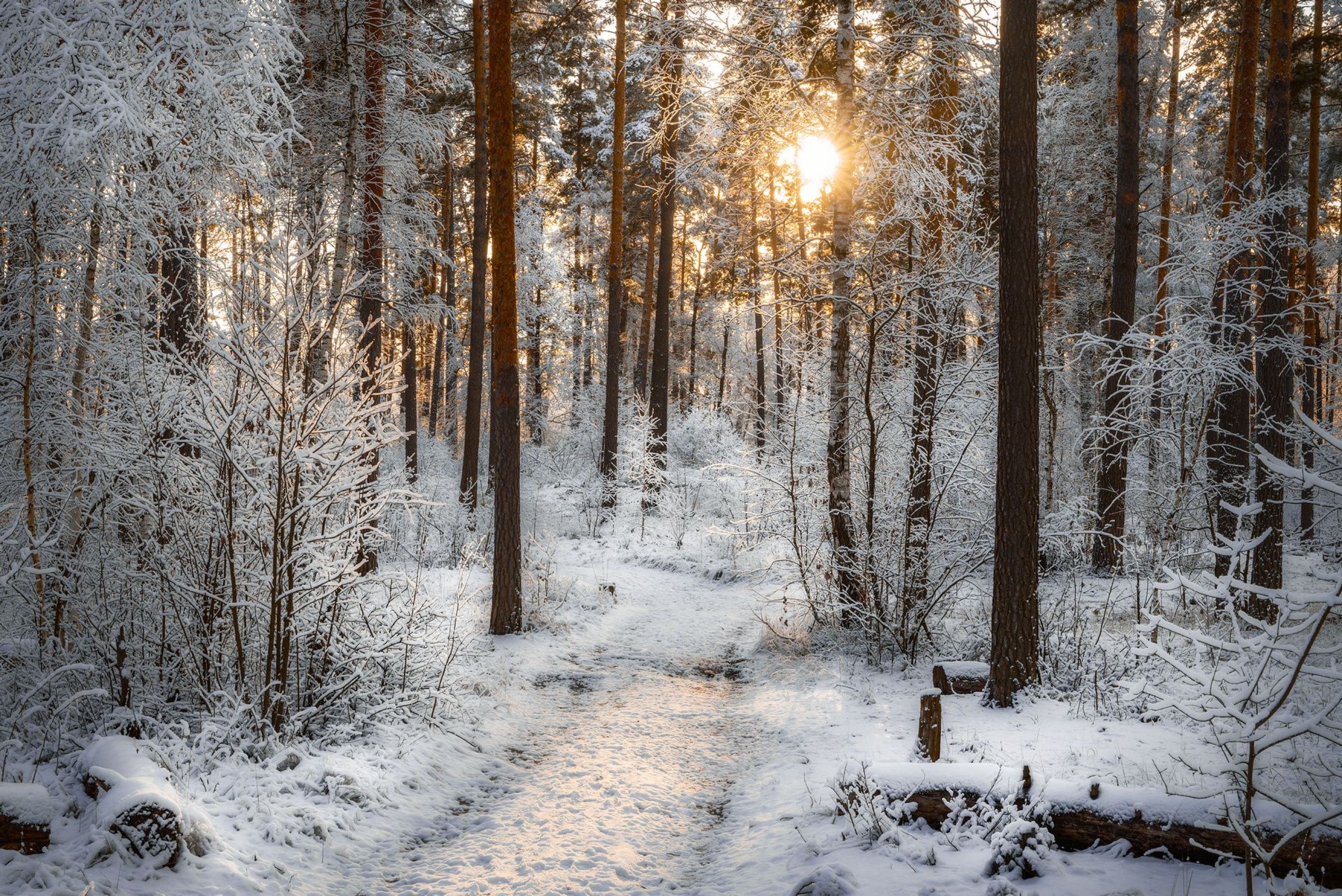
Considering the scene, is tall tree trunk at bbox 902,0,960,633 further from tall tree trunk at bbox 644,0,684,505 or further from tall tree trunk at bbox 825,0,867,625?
tall tree trunk at bbox 644,0,684,505

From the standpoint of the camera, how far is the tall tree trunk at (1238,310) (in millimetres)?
9672

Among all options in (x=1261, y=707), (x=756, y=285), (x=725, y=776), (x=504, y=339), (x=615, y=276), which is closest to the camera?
(x=1261, y=707)

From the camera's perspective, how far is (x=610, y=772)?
572 cm

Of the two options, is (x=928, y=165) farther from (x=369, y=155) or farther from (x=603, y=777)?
(x=369, y=155)

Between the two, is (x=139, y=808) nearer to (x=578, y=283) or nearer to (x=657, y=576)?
(x=657, y=576)

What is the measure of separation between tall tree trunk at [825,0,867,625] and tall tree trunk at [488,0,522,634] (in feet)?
13.8

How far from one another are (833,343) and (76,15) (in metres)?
7.76

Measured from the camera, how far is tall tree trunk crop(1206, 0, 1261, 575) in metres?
9.67

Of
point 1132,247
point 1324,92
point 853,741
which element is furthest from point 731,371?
point 853,741

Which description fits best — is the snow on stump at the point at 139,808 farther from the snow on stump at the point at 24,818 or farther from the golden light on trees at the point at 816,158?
the golden light on trees at the point at 816,158

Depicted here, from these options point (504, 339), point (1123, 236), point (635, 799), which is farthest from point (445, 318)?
point (1123, 236)

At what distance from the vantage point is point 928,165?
845cm

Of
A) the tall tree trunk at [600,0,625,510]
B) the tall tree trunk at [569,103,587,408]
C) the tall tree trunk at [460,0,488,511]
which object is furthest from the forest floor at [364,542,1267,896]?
the tall tree trunk at [569,103,587,408]

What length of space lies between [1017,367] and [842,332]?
9.54ft
